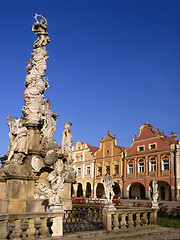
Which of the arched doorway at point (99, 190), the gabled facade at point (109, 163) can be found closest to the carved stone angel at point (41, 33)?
the gabled facade at point (109, 163)

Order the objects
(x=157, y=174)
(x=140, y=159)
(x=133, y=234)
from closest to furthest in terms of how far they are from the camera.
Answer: (x=133, y=234)
(x=157, y=174)
(x=140, y=159)

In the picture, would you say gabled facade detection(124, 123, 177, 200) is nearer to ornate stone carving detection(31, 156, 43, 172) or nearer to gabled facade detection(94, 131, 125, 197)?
gabled facade detection(94, 131, 125, 197)

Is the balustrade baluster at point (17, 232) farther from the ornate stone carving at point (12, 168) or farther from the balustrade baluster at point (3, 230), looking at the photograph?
the ornate stone carving at point (12, 168)

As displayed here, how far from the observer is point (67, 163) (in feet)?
37.7

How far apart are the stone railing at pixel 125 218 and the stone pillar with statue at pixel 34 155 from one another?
6.02ft

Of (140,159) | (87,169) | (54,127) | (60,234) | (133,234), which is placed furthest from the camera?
(87,169)

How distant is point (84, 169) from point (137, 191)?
35.4 ft

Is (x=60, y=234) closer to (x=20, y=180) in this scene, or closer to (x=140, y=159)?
(x=20, y=180)

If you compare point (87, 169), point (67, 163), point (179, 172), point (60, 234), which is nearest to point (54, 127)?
point (67, 163)

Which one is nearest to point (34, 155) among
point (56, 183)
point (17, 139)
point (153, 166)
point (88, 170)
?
point (17, 139)

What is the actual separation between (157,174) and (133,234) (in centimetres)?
2965

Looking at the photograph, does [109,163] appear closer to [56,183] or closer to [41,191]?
[41,191]

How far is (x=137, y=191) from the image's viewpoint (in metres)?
40.2

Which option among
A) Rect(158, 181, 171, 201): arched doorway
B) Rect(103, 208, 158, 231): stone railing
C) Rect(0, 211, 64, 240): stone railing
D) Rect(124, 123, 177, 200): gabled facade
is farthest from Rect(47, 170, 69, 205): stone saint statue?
Rect(158, 181, 171, 201): arched doorway
